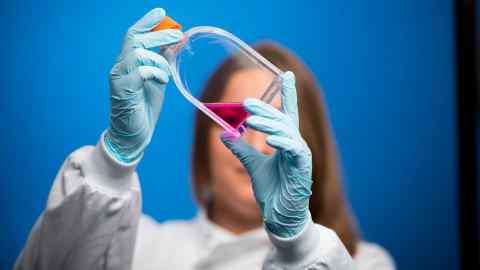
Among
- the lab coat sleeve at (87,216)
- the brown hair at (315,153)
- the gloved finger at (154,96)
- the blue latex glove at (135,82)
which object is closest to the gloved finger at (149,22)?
the blue latex glove at (135,82)

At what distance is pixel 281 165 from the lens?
3.81ft

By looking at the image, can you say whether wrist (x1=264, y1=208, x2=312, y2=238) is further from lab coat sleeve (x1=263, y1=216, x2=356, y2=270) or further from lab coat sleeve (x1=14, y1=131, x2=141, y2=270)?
lab coat sleeve (x1=14, y1=131, x2=141, y2=270)

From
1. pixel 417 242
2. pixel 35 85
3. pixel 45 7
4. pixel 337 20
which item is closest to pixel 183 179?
pixel 35 85

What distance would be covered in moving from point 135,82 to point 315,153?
719mm

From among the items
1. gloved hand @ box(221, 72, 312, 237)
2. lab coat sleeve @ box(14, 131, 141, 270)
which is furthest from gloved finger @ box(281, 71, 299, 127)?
lab coat sleeve @ box(14, 131, 141, 270)

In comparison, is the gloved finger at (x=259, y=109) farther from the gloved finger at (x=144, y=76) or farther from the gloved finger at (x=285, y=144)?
the gloved finger at (x=144, y=76)

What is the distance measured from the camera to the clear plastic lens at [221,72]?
1156 millimetres

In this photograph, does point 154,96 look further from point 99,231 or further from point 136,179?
point 99,231

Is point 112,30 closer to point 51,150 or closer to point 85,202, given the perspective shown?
point 51,150

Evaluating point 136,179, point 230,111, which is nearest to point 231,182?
point 136,179

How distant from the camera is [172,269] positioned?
1.57m

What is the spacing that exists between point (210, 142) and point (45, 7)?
553 mm

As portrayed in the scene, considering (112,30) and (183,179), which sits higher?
(112,30)

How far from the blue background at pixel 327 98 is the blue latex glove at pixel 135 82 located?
0.32m
